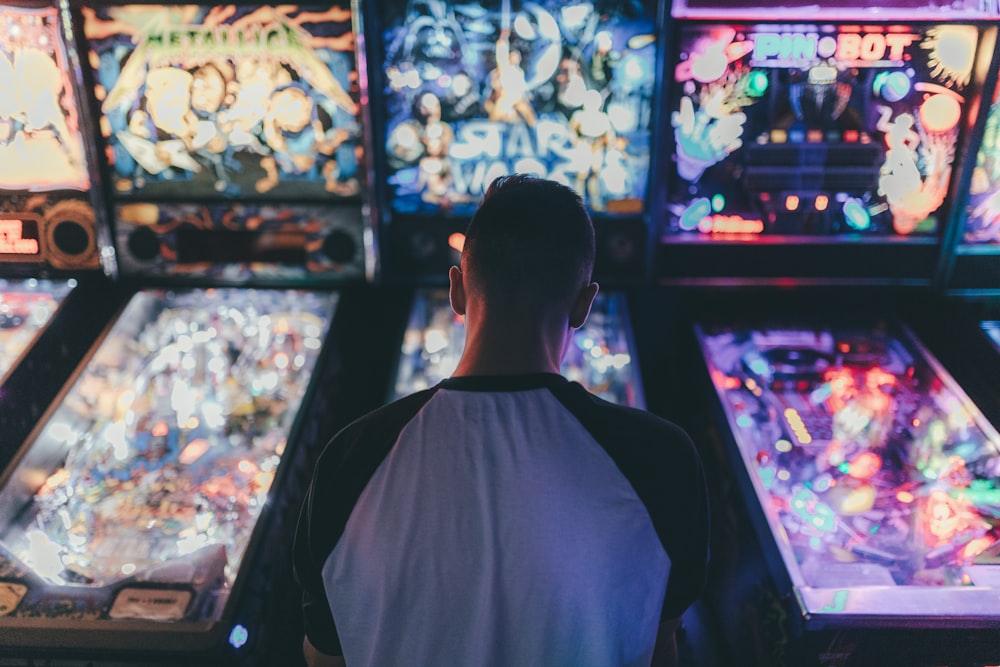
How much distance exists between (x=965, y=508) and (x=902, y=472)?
17cm

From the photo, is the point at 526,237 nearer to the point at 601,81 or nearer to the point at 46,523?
the point at 601,81

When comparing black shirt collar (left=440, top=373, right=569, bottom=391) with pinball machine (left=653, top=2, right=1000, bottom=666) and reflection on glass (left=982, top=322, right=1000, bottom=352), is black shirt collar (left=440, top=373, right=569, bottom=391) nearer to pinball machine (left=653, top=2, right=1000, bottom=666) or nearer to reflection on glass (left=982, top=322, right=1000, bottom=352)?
pinball machine (left=653, top=2, right=1000, bottom=666)

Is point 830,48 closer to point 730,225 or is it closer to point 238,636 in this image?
point 730,225

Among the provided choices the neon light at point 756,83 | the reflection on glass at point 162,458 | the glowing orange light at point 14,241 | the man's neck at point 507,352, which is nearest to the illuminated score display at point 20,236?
the glowing orange light at point 14,241

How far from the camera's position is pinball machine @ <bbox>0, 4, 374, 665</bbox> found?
6.00 ft

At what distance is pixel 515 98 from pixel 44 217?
161cm

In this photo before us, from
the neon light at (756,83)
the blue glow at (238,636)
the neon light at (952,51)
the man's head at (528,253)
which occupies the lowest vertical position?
the blue glow at (238,636)

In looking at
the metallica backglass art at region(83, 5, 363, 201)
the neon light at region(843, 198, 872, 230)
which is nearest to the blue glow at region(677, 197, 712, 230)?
the neon light at region(843, 198, 872, 230)

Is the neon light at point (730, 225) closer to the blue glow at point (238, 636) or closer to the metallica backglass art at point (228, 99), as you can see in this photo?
the metallica backglass art at point (228, 99)

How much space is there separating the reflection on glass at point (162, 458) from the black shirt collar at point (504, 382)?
102cm

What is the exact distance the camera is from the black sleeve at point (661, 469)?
40.2 inches

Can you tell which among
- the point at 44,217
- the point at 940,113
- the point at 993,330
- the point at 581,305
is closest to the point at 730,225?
the point at 940,113

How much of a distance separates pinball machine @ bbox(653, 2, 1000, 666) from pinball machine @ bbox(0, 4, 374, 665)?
113 cm

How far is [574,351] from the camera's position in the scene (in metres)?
2.46
